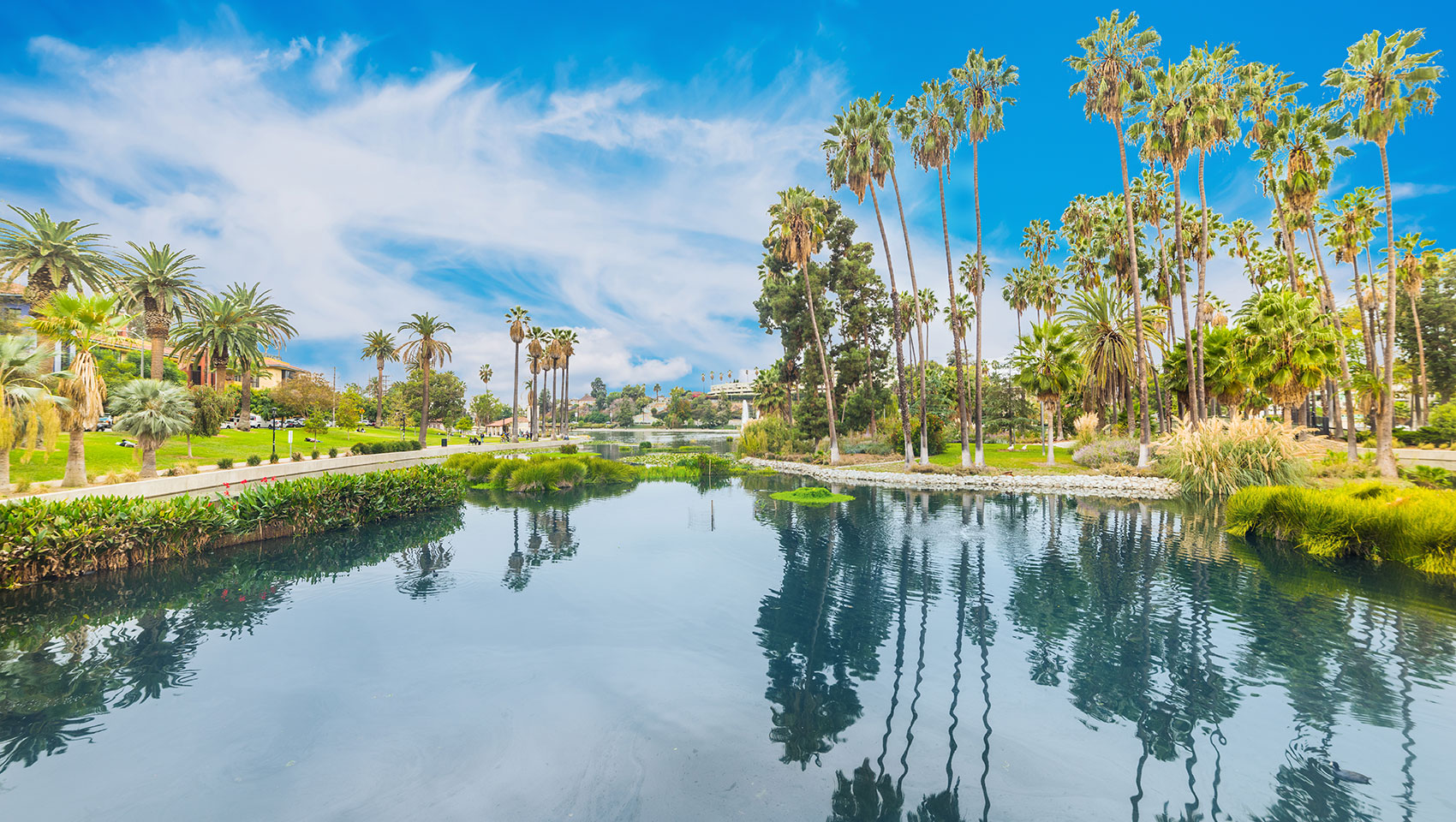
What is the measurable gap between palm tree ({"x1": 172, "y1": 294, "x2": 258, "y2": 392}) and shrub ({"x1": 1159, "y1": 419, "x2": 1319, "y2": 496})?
74037mm

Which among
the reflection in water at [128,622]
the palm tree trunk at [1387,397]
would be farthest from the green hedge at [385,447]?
the palm tree trunk at [1387,397]

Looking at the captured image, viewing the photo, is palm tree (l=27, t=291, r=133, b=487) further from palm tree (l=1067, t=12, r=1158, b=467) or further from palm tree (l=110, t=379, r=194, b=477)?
palm tree (l=1067, t=12, r=1158, b=467)

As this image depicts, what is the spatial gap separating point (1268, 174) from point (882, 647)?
43213 mm

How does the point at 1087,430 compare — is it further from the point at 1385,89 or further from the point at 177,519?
the point at 177,519

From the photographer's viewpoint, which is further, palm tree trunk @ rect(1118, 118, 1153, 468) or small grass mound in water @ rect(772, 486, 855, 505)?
palm tree trunk @ rect(1118, 118, 1153, 468)

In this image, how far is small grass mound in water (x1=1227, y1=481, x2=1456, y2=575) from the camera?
49.6 feet

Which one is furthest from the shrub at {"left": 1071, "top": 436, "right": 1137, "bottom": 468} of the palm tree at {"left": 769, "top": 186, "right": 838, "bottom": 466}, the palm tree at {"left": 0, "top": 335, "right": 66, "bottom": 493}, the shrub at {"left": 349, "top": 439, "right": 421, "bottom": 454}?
the shrub at {"left": 349, "top": 439, "right": 421, "bottom": 454}

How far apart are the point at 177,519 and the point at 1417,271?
81039 millimetres

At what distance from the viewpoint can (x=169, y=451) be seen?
1593 inches

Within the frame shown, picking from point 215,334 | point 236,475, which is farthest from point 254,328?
point 236,475

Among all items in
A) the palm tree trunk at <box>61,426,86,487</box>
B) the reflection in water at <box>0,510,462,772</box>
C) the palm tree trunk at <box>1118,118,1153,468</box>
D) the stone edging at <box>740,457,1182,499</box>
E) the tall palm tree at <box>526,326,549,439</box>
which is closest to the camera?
the reflection in water at <box>0,510,462,772</box>

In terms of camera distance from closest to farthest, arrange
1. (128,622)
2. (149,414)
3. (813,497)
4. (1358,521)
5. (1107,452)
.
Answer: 1. (128,622)
2. (1358,521)
3. (149,414)
4. (813,497)
5. (1107,452)

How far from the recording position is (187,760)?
7250 mm

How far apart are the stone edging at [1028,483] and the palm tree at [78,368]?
3721cm
